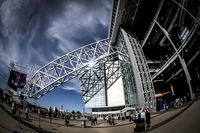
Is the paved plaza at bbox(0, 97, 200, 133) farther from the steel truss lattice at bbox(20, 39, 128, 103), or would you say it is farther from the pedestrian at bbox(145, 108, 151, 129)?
the steel truss lattice at bbox(20, 39, 128, 103)

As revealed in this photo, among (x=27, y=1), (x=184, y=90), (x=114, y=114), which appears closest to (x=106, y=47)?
(x=114, y=114)

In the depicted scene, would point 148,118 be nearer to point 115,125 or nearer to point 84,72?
point 115,125

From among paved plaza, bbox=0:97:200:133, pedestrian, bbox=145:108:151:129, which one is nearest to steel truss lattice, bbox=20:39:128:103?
paved plaza, bbox=0:97:200:133

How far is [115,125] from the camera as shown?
1478 millimetres

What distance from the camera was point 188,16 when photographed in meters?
1.03

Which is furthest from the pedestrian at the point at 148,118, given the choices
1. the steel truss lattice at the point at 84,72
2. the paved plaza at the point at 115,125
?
the steel truss lattice at the point at 84,72

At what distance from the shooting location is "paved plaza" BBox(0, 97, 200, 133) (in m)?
1.12

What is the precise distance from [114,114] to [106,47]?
0.82 m

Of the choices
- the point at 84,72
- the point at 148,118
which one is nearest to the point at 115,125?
the point at 148,118

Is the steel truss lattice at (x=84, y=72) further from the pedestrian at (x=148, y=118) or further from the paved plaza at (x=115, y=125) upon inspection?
the pedestrian at (x=148, y=118)

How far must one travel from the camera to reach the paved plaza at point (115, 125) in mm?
1118

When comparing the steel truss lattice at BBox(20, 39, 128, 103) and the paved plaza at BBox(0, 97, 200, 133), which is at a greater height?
the steel truss lattice at BBox(20, 39, 128, 103)

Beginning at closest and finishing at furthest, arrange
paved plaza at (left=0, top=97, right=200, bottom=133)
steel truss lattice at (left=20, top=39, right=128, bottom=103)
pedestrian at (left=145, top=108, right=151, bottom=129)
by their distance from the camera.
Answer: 1. paved plaza at (left=0, top=97, right=200, bottom=133)
2. pedestrian at (left=145, top=108, right=151, bottom=129)
3. steel truss lattice at (left=20, top=39, right=128, bottom=103)

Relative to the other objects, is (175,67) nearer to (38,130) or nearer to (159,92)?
(159,92)
